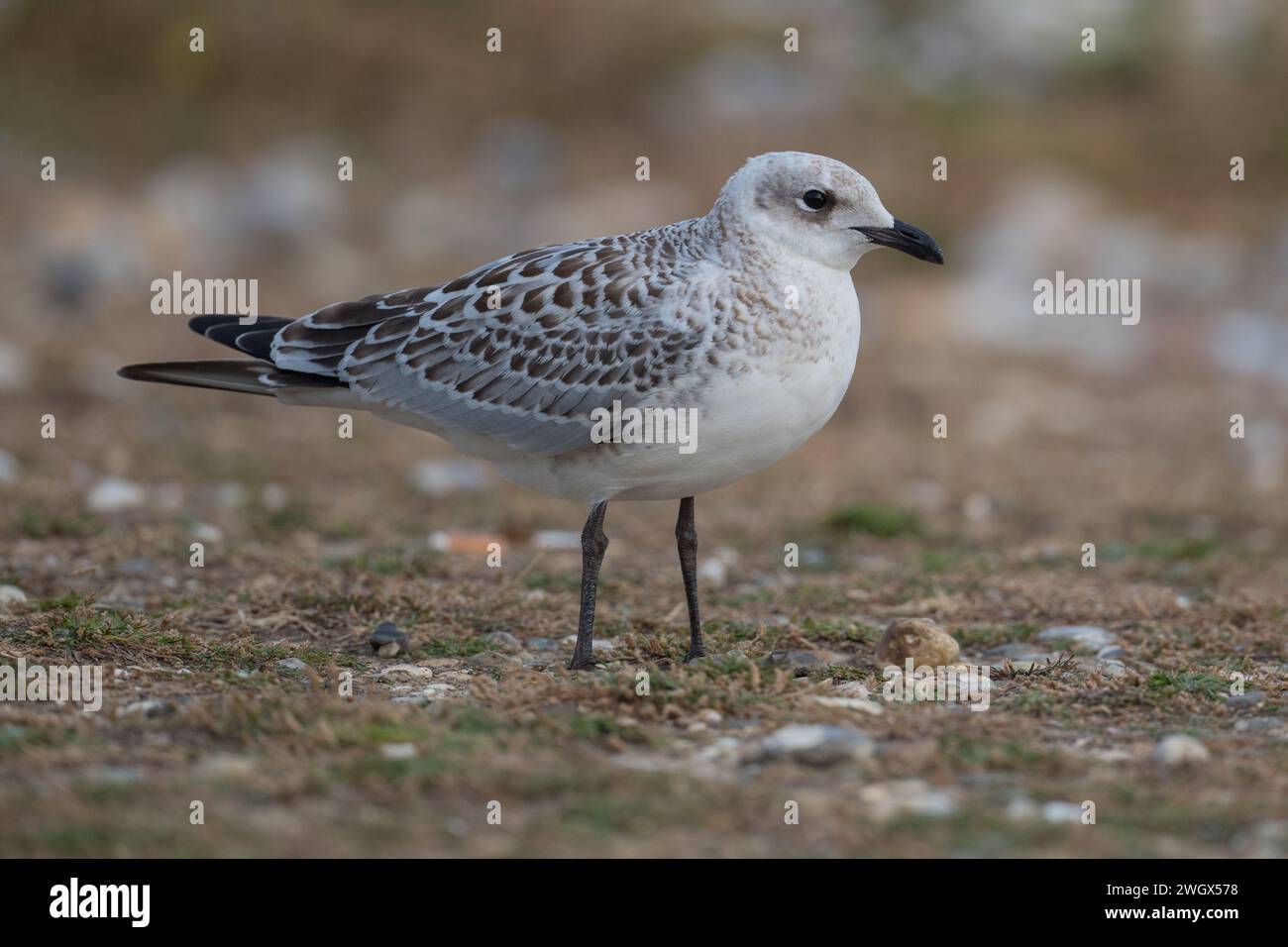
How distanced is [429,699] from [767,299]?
1.84 metres

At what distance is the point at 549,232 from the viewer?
1485 centimetres

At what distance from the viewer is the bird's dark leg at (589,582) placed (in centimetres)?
575

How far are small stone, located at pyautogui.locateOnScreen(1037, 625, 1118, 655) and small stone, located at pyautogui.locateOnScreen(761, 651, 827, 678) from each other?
1.03m

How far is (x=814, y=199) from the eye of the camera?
5.85 metres

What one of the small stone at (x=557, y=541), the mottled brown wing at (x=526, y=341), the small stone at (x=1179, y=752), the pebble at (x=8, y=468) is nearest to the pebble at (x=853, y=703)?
the small stone at (x=1179, y=752)

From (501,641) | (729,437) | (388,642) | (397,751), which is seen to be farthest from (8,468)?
(397,751)

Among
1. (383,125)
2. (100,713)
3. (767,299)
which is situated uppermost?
(383,125)

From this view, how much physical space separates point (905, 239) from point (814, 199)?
0.37 meters

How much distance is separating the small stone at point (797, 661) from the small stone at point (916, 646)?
24 cm

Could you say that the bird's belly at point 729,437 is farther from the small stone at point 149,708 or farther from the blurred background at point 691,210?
the blurred background at point 691,210

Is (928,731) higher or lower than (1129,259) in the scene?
lower

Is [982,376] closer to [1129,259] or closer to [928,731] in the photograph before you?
[1129,259]

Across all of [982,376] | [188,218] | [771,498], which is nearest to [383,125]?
[188,218]

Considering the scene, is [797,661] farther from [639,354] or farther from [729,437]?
[639,354]
